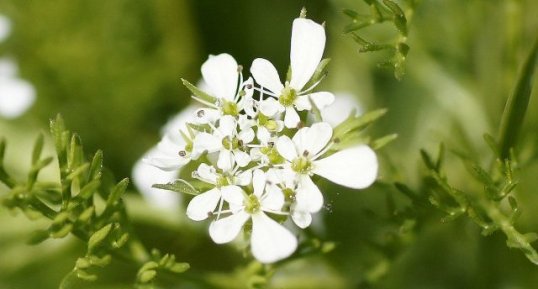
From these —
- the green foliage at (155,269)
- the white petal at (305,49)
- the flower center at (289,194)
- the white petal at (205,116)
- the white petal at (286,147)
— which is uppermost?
the white petal at (305,49)

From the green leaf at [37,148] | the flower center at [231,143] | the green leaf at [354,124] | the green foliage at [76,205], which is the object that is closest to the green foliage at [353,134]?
the green leaf at [354,124]

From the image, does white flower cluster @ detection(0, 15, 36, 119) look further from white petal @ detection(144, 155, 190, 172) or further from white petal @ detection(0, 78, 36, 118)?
white petal @ detection(144, 155, 190, 172)

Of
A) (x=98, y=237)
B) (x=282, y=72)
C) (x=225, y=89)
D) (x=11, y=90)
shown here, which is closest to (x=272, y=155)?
(x=225, y=89)

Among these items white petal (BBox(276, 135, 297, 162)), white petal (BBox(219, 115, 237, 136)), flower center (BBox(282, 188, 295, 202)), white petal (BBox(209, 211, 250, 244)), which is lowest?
white petal (BBox(209, 211, 250, 244))

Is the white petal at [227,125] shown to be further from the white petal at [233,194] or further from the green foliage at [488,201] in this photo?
the green foliage at [488,201]

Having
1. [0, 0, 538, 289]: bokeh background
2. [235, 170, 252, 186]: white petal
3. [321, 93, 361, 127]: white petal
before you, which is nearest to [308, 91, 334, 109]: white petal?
[235, 170, 252, 186]: white petal

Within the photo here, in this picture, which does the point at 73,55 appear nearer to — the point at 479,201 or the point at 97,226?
the point at 97,226

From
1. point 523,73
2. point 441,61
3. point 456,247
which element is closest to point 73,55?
point 441,61
